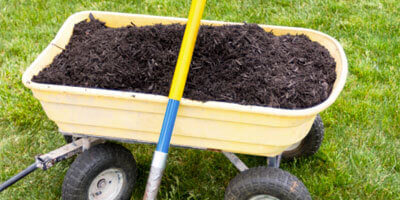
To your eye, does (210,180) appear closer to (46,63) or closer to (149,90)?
(149,90)

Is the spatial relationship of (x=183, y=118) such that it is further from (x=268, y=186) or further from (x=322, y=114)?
(x=322, y=114)

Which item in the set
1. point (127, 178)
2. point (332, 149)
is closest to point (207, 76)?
point (127, 178)

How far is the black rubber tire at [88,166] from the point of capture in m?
1.75

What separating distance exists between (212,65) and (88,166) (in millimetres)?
745

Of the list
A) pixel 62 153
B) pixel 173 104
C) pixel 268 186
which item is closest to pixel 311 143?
pixel 268 186

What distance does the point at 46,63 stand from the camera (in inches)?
71.9

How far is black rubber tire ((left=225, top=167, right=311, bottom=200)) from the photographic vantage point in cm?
162

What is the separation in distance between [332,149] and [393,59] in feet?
3.86

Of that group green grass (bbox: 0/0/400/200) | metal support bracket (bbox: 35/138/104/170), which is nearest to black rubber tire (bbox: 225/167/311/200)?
green grass (bbox: 0/0/400/200)

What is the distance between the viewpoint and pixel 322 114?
8.48ft

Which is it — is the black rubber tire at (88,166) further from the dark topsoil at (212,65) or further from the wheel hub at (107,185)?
the dark topsoil at (212,65)

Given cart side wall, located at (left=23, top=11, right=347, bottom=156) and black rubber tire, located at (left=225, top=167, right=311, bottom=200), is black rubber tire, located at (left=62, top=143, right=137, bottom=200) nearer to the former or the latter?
cart side wall, located at (left=23, top=11, right=347, bottom=156)

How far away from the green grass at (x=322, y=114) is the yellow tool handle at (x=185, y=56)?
2.20 feet

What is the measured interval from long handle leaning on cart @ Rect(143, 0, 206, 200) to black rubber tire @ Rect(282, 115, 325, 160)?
0.88 metres
